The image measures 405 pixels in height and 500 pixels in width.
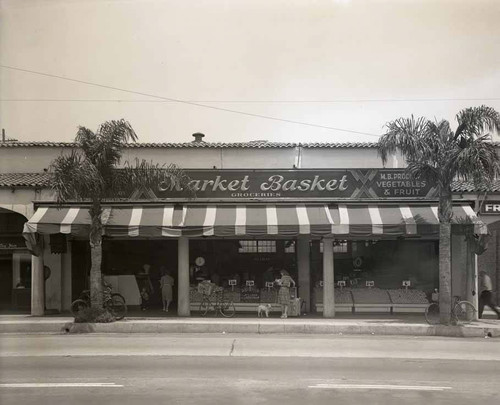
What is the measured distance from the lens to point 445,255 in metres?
14.4

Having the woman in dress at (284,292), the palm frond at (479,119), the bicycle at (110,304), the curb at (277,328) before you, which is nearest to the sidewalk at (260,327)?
the curb at (277,328)

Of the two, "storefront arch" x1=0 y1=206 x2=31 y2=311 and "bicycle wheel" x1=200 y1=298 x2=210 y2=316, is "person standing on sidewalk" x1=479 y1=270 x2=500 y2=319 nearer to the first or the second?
"bicycle wheel" x1=200 y1=298 x2=210 y2=316

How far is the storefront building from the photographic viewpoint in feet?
51.8

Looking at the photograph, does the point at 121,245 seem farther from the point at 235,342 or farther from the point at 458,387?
the point at 458,387

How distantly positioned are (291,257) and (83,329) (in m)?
7.52

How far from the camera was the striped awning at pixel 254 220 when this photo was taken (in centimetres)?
1548

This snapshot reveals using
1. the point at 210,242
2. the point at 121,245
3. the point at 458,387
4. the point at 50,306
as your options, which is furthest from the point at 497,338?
the point at 50,306

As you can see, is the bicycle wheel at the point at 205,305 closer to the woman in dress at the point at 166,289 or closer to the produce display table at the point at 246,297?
the produce display table at the point at 246,297

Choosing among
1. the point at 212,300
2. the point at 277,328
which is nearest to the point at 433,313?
the point at 277,328

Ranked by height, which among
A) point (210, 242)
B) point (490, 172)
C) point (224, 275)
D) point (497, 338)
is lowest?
point (497, 338)

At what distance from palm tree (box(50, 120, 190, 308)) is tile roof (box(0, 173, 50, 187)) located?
2.55 m

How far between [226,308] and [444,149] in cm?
815

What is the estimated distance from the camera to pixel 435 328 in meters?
13.9

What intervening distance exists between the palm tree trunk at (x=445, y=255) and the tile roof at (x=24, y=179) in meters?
12.1
